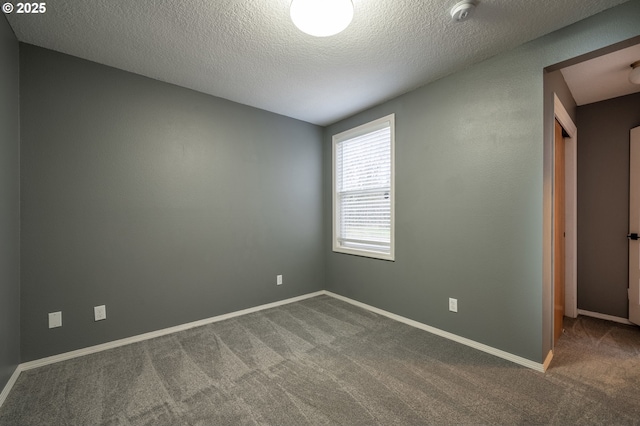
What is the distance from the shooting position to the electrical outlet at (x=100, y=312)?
7.59 ft

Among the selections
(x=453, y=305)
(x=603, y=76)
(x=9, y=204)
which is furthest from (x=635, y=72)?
(x=9, y=204)

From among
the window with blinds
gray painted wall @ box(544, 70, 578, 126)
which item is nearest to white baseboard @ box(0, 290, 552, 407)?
the window with blinds

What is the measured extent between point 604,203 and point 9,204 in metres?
5.46

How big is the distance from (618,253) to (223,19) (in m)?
4.44

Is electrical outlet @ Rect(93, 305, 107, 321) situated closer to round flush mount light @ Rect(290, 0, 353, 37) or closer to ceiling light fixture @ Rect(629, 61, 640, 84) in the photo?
round flush mount light @ Rect(290, 0, 353, 37)

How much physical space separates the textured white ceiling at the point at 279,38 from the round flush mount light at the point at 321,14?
0.19 m

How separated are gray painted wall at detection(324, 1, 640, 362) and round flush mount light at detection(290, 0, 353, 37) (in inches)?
56.4

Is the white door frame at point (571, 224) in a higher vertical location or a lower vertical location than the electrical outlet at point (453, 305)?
higher

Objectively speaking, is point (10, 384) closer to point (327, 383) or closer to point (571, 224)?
point (327, 383)

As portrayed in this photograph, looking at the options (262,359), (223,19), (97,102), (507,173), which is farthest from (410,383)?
(97,102)

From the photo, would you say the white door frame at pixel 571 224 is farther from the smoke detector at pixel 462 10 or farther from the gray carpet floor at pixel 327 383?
the smoke detector at pixel 462 10

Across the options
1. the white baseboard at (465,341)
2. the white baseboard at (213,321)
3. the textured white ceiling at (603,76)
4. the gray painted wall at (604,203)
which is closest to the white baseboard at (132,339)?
the white baseboard at (213,321)

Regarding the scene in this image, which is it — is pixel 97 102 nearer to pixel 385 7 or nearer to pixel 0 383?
pixel 0 383

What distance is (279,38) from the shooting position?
2.01 m
